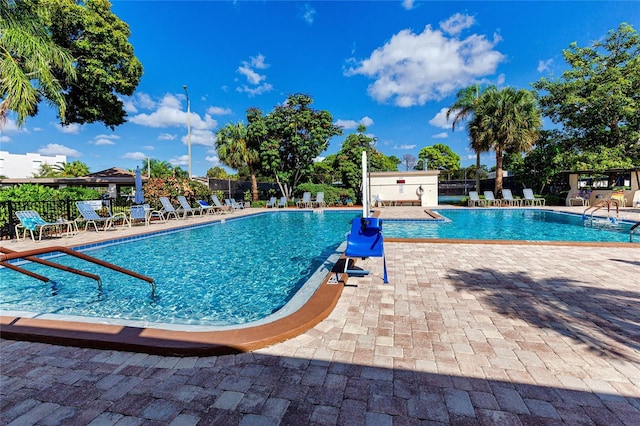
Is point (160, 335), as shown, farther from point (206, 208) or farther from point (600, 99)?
point (600, 99)

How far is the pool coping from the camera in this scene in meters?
2.49

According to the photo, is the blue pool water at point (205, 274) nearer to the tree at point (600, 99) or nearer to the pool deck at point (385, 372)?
the pool deck at point (385, 372)

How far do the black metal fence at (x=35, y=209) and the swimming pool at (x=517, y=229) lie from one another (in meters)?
11.4

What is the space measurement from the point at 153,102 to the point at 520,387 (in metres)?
37.8

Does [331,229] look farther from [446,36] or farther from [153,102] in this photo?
[153,102]

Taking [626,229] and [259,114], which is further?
[259,114]

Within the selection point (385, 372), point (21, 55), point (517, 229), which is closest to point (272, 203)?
point (21, 55)

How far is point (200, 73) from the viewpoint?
2188 centimetres

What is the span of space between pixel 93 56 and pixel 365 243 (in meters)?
16.9

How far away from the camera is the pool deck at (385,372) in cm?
178

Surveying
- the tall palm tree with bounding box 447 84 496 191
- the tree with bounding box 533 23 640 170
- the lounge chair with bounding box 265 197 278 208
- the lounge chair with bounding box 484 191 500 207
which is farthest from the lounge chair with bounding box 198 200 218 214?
the tree with bounding box 533 23 640 170

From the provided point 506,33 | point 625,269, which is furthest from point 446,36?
point 625,269

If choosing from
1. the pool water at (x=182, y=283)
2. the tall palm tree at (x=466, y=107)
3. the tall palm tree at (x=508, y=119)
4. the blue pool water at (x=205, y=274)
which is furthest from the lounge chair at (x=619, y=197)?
the pool water at (x=182, y=283)

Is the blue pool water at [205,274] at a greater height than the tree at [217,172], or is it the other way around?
the tree at [217,172]
